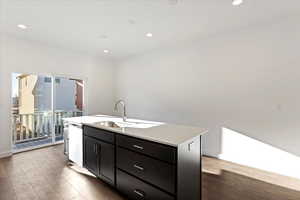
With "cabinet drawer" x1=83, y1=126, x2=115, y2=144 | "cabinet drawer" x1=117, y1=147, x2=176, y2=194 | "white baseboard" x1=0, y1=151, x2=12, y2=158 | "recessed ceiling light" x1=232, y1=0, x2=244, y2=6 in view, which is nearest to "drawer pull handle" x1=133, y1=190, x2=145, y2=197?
"cabinet drawer" x1=117, y1=147, x2=176, y2=194

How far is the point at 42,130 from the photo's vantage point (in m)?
4.36

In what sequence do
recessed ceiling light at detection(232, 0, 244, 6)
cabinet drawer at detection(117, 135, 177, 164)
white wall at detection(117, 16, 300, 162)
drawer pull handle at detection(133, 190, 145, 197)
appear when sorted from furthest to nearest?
white wall at detection(117, 16, 300, 162)
recessed ceiling light at detection(232, 0, 244, 6)
drawer pull handle at detection(133, 190, 145, 197)
cabinet drawer at detection(117, 135, 177, 164)

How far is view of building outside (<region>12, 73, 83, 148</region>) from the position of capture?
379 cm

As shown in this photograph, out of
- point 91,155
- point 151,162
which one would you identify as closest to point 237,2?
point 151,162

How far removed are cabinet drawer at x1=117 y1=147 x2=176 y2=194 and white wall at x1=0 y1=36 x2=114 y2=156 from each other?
3.28 m

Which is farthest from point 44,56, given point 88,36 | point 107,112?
point 107,112

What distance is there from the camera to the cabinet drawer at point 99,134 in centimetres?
209

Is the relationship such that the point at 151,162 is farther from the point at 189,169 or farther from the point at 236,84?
the point at 236,84

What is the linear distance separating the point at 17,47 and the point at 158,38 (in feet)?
11.0

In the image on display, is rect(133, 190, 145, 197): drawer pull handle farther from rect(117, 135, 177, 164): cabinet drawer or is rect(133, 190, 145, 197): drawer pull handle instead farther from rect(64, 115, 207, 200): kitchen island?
rect(117, 135, 177, 164): cabinet drawer

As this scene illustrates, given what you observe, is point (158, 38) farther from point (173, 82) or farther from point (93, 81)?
point (93, 81)

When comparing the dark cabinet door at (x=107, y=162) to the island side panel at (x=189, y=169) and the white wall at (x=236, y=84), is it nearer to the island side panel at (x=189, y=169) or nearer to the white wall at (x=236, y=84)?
the island side panel at (x=189, y=169)

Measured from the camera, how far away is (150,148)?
5.25 feet

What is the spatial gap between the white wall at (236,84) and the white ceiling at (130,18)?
31cm
